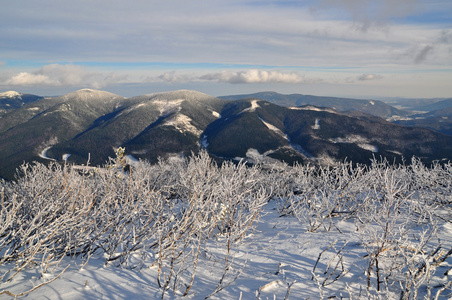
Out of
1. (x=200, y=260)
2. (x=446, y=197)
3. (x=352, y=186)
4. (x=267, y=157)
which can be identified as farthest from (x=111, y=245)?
(x=267, y=157)

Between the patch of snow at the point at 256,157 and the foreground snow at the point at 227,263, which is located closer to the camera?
the foreground snow at the point at 227,263

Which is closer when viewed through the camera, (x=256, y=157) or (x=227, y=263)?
(x=227, y=263)

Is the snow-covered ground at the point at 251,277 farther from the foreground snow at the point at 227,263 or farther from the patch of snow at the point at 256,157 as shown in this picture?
the patch of snow at the point at 256,157

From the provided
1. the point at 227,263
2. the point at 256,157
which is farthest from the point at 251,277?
the point at 256,157

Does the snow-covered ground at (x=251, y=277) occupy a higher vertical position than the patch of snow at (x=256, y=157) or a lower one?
higher

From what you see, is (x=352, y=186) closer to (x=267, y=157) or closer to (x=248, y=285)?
(x=248, y=285)

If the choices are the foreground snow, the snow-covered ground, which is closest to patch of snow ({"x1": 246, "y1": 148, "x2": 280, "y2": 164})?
the foreground snow

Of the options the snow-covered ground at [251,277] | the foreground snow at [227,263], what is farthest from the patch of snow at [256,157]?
the snow-covered ground at [251,277]

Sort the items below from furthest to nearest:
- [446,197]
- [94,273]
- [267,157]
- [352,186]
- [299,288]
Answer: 1. [267,157]
2. [352,186]
3. [446,197]
4. [94,273]
5. [299,288]

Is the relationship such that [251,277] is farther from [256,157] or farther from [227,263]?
[256,157]

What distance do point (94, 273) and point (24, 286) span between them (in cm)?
170

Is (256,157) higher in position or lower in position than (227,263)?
lower

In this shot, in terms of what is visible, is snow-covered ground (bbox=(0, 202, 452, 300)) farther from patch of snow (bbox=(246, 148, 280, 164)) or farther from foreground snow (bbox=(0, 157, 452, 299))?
patch of snow (bbox=(246, 148, 280, 164))

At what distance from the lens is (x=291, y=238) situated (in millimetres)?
10852
